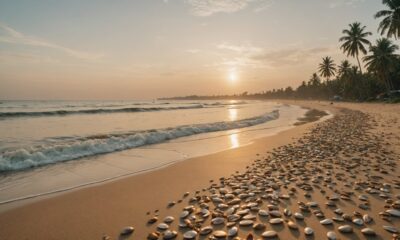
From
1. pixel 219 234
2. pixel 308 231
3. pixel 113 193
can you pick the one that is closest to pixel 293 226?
pixel 308 231

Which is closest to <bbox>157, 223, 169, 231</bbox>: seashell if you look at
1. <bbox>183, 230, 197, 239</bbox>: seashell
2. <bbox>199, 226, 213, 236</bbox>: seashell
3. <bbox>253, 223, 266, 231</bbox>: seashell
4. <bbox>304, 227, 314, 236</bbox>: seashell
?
<bbox>183, 230, 197, 239</bbox>: seashell

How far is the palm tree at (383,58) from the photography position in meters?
50.7

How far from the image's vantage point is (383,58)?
51.0 meters

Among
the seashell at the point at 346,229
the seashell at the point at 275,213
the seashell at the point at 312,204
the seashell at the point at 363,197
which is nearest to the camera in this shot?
the seashell at the point at 346,229

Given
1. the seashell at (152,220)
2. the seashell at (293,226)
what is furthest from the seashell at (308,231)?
the seashell at (152,220)

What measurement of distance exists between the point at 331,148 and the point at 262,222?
6.85 m

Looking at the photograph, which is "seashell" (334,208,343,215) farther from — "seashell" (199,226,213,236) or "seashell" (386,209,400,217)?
"seashell" (199,226,213,236)

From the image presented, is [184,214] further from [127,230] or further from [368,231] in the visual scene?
[368,231]

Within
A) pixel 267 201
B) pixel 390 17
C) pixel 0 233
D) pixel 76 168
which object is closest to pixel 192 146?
pixel 76 168

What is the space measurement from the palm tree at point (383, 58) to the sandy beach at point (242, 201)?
2192 inches

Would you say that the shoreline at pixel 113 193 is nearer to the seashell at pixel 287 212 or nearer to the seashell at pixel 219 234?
the seashell at pixel 219 234

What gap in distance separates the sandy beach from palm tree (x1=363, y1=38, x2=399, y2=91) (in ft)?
183

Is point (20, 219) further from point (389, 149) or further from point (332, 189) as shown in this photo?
point (389, 149)

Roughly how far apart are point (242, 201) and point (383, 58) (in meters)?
61.6
